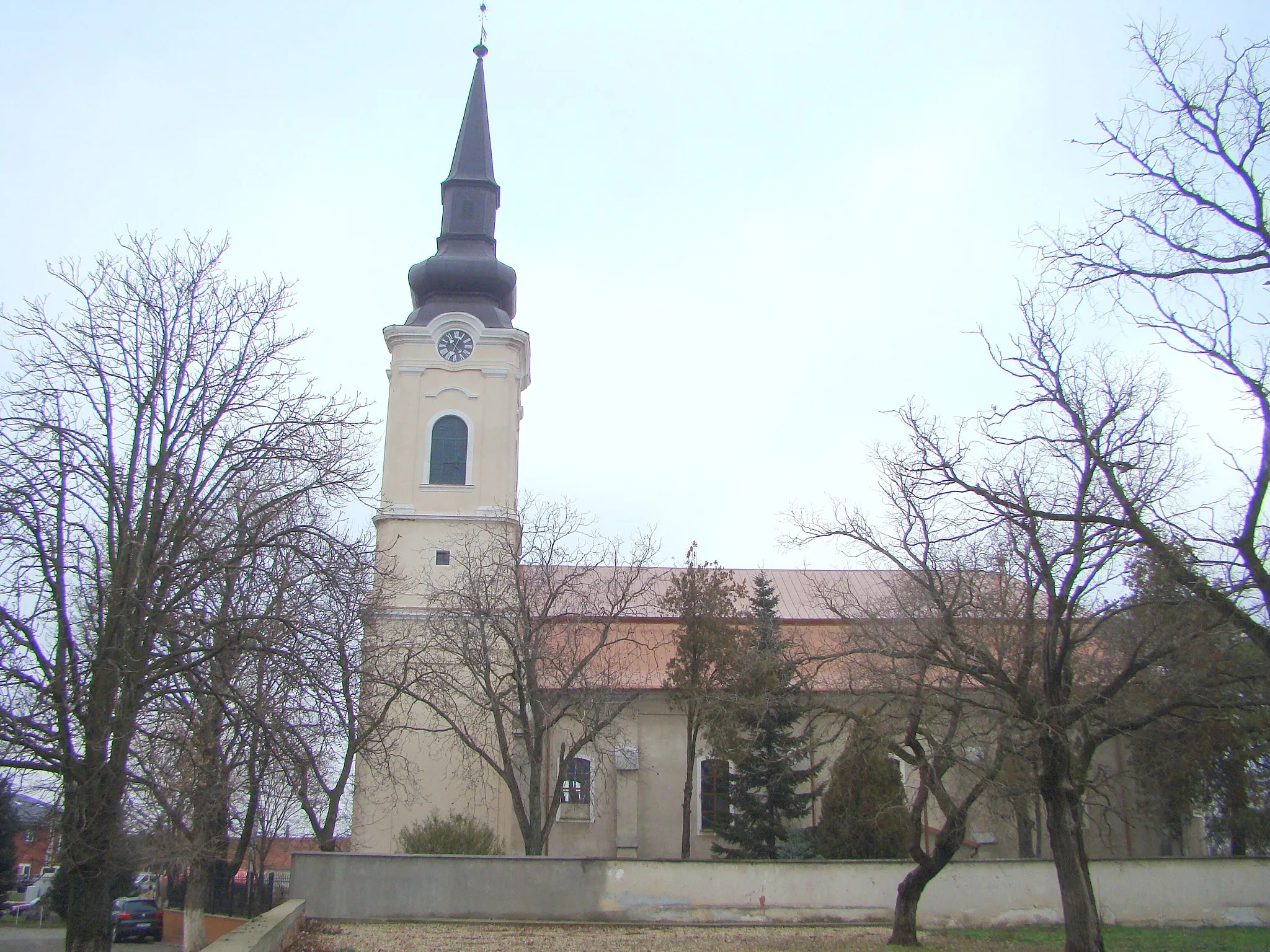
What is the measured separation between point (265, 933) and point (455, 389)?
23.0 metres

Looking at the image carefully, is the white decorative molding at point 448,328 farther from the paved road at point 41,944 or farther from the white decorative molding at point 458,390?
the paved road at point 41,944

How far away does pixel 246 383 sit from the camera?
13.9 meters

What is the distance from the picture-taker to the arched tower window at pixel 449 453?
33.0m

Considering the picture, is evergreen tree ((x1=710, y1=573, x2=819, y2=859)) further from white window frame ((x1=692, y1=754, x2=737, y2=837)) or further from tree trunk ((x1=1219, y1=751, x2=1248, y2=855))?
tree trunk ((x1=1219, y1=751, x2=1248, y2=855))

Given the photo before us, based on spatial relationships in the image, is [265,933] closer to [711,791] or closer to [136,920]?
[136,920]

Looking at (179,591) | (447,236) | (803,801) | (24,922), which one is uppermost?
(447,236)

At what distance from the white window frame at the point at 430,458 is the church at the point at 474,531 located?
0.12 feet

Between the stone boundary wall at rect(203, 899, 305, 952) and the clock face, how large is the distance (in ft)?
63.7

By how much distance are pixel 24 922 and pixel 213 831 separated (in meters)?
28.4

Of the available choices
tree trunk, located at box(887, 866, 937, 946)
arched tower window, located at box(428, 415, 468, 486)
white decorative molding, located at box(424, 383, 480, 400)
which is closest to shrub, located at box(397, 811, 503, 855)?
arched tower window, located at box(428, 415, 468, 486)

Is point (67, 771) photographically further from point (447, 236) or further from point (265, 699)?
point (447, 236)

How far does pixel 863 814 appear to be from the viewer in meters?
25.6

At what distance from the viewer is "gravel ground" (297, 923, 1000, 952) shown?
15.9 m

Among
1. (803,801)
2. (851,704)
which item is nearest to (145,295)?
(851,704)
